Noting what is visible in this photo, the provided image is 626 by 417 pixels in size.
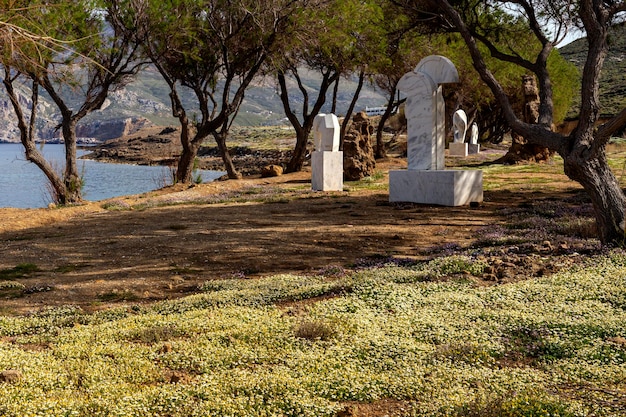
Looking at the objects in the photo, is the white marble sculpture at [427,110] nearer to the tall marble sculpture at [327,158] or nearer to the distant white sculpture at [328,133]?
the tall marble sculpture at [327,158]

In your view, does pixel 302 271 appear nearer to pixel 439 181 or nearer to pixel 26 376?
pixel 26 376

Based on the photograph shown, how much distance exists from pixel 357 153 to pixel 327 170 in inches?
199

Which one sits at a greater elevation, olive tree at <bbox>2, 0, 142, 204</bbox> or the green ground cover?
olive tree at <bbox>2, 0, 142, 204</bbox>

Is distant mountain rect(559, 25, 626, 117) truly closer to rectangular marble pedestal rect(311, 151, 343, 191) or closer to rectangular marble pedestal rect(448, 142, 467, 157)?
rectangular marble pedestal rect(448, 142, 467, 157)

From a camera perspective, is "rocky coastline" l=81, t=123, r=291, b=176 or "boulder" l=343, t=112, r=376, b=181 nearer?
"boulder" l=343, t=112, r=376, b=181

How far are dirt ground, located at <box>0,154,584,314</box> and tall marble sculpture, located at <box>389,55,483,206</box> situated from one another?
57cm

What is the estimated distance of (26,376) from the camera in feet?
16.9

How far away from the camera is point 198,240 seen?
13.4m

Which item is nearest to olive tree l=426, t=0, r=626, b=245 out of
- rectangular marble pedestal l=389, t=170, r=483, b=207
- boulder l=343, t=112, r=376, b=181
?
rectangular marble pedestal l=389, t=170, r=483, b=207

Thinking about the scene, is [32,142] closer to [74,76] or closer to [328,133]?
[74,76]

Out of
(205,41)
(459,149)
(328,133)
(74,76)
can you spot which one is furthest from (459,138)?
(74,76)

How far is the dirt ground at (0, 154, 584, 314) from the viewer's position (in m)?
9.70

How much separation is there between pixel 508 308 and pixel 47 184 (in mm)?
21784

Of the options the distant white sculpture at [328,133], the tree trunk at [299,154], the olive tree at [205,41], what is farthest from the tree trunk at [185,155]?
the distant white sculpture at [328,133]
